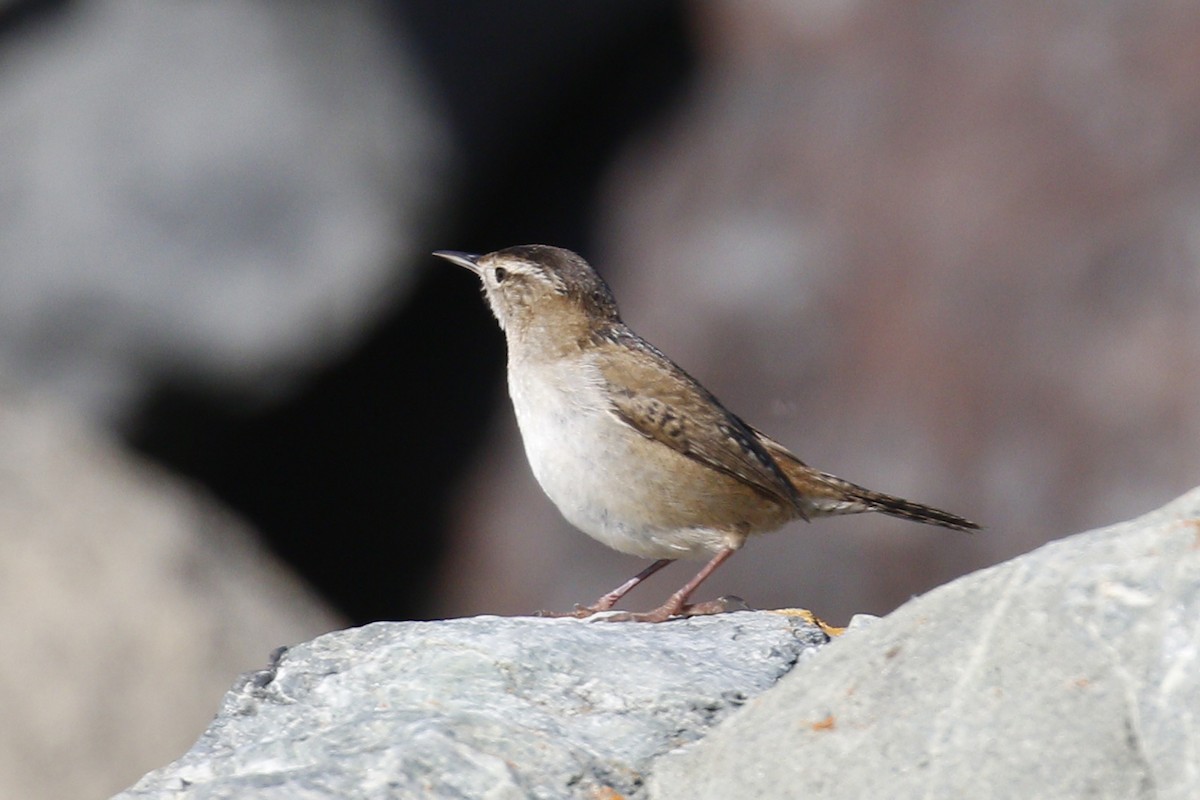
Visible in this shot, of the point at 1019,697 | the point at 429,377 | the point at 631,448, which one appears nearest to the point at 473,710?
the point at 1019,697

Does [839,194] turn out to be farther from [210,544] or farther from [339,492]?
[210,544]

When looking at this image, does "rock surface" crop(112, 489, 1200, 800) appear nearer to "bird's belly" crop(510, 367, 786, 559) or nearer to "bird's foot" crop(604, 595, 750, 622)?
"bird's foot" crop(604, 595, 750, 622)

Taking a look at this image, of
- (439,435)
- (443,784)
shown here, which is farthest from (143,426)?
(443,784)

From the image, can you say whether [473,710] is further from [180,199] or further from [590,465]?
[180,199]

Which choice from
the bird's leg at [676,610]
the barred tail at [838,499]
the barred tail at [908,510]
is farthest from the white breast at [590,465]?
the barred tail at [908,510]

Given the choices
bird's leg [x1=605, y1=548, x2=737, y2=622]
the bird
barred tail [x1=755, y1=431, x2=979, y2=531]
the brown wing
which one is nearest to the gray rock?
the bird

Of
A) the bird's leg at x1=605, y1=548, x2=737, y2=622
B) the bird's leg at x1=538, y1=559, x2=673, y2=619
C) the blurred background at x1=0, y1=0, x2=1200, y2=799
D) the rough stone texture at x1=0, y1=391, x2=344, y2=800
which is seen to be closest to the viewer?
the bird's leg at x1=605, y1=548, x2=737, y2=622

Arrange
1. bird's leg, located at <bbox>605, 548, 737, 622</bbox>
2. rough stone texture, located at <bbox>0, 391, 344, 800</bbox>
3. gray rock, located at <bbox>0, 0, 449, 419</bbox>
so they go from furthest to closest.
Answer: gray rock, located at <bbox>0, 0, 449, 419</bbox>, rough stone texture, located at <bbox>0, 391, 344, 800</bbox>, bird's leg, located at <bbox>605, 548, 737, 622</bbox>

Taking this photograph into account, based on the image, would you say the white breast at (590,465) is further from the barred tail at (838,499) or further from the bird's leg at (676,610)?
the barred tail at (838,499)
